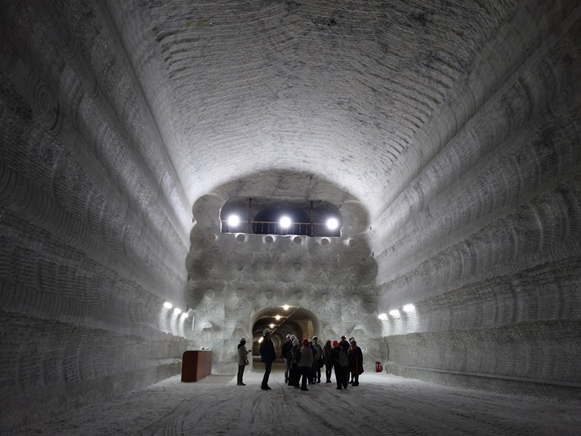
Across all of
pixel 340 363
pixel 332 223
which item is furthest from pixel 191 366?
pixel 332 223

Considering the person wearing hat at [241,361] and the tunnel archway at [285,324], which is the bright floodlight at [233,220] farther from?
the person wearing hat at [241,361]

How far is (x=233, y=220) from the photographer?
2125 centimetres

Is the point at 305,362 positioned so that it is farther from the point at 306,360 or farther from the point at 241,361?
the point at 241,361

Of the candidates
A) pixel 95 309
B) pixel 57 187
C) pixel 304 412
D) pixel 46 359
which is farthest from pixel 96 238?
pixel 304 412

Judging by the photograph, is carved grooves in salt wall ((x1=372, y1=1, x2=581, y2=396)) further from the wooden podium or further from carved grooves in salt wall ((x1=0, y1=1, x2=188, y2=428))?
carved grooves in salt wall ((x1=0, y1=1, x2=188, y2=428))

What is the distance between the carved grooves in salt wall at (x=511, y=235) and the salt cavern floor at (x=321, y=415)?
3.56 ft

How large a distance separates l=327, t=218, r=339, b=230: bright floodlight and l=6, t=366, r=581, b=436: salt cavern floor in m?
12.5

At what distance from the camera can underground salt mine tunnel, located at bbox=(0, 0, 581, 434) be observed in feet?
20.7

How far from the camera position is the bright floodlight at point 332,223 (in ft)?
73.0

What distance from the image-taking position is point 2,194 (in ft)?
17.7

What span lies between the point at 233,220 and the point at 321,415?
14748 mm

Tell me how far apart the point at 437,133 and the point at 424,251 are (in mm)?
3790

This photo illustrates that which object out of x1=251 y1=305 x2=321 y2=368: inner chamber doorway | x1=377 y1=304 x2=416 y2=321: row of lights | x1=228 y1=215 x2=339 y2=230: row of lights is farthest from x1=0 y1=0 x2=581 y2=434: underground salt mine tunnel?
x1=251 y1=305 x2=321 y2=368: inner chamber doorway

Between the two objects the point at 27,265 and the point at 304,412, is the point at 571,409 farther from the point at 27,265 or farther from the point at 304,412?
the point at 27,265
